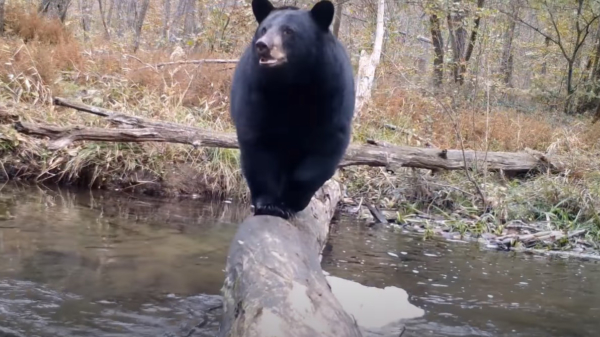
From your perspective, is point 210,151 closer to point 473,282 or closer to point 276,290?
point 473,282

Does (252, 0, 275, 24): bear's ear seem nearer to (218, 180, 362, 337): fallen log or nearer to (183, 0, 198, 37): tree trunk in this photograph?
(218, 180, 362, 337): fallen log

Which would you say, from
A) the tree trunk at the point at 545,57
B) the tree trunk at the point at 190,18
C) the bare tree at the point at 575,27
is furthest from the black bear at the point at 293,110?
the tree trunk at the point at 545,57

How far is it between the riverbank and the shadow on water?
807 millimetres

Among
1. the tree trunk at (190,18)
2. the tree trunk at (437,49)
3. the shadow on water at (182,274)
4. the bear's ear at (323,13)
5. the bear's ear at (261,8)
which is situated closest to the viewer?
the bear's ear at (323,13)

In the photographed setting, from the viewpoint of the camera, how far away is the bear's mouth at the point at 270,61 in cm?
338

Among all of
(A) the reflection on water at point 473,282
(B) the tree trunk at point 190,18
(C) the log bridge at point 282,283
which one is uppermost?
(B) the tree trunk at point 190,18

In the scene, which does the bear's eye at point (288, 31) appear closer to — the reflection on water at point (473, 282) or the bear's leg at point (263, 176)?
the bear's leg at point (263, 176)

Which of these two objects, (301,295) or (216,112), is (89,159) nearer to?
(216,112)

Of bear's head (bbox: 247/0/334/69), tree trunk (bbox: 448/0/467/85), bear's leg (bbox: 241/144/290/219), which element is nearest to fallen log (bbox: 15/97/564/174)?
bear's leg (bbox: 241/144/290/219)

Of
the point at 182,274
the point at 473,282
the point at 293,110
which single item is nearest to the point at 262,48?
the point at 293,110

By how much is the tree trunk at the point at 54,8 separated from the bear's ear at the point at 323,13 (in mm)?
10284

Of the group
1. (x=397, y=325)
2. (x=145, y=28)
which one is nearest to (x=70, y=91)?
(x=397, y=325)

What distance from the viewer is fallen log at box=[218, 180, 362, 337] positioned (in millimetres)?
2141

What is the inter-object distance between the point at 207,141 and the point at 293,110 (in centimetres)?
355
